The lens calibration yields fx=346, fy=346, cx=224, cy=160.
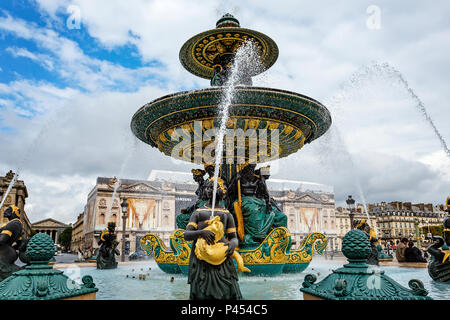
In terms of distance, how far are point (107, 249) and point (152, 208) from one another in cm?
5864

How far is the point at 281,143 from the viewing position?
331 inches

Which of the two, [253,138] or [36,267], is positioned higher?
[253,138]

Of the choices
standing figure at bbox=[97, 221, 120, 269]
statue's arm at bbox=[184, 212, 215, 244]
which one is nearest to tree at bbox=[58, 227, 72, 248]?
standing figure at bbox=[97, 221, 120, 269]

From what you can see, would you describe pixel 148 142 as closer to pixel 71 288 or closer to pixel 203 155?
pixel 203 155

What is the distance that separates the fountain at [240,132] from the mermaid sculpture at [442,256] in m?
2.33

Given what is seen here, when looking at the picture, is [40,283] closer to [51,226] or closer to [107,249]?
[107,249]

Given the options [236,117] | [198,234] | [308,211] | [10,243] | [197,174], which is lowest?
[10,243]

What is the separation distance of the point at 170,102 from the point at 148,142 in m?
2.26

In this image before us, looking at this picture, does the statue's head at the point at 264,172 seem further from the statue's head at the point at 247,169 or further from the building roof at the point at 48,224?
the building roof at the point at 48,224

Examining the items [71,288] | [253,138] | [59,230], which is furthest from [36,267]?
[59,230]

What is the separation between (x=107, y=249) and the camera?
9336 mm

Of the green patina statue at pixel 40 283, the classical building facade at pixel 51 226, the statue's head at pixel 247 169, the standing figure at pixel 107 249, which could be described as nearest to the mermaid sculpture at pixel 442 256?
the statue's head at pixel 247 169

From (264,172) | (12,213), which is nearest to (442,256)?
(264,172)

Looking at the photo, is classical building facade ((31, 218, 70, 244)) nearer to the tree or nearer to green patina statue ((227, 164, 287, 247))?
the tree
